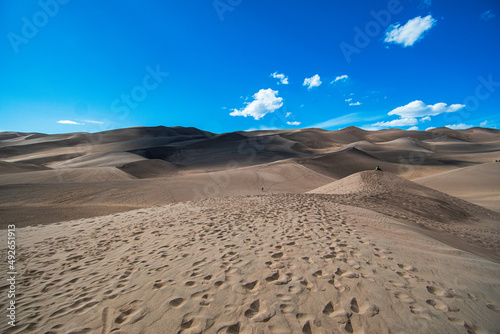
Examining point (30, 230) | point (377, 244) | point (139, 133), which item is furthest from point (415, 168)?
point (139, 133)

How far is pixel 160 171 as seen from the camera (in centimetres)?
3062

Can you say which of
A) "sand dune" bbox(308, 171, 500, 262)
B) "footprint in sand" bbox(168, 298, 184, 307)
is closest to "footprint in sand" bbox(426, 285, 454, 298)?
"footprint in sand" bbox(168, 298, 184, 307)

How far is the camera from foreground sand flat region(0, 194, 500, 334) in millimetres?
2377

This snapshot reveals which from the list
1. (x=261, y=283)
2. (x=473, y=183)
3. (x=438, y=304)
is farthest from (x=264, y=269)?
(x=473, y=183)

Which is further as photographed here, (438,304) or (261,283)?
(261,283)

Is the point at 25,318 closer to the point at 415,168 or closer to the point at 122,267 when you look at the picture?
the point at 122,267

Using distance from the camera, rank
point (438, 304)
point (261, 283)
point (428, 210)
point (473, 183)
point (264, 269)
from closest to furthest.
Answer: point (438, 304) < point (261, 283) < point (264, 269) < point (428, 210) < point (473, 183)

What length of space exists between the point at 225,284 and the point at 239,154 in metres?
40.2

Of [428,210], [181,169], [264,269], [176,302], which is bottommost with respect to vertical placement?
[428,210]

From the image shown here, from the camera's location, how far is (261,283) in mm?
3053

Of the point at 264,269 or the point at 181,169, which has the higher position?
the point at 181,169

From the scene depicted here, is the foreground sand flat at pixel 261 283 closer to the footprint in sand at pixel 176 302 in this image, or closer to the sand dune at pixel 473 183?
the footprint in sand at pixel 176 302

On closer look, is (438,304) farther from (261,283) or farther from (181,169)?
(181,169)

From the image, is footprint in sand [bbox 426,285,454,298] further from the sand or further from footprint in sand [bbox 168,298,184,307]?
footprint in sand [bbox 168,298,184,307]
